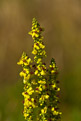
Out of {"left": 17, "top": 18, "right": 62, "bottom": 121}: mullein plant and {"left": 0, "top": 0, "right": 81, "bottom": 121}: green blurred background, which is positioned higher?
{"left": 0, "top": 0, "right": 81, "bottom": 121}: green blurred background

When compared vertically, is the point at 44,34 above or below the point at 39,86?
above

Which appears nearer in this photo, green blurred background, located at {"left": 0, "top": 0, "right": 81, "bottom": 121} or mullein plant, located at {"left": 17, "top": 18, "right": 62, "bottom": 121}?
mullein plant, located at {"left": 17, "top": 18, "right": 62, "bottom": 121}

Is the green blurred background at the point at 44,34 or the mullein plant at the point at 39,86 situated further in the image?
the green blurred background at the point at 44,34

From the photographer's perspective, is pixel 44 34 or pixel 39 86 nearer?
pixel 39 86

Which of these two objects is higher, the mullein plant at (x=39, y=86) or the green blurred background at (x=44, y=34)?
the green blurred background at (x=44, y=34)
